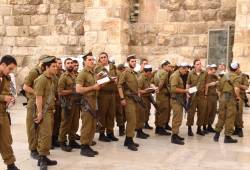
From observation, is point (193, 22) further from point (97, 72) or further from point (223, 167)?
point (223, 167)

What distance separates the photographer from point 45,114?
652 cm

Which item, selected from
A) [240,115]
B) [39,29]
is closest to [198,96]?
[240,115]

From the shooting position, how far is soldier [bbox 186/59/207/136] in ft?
31.9

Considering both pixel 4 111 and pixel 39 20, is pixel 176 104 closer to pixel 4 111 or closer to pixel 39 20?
pixel 4 111

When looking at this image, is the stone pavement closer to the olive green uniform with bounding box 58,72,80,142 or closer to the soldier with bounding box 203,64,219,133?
the olive green uniform with bounding box 58,72,80,142

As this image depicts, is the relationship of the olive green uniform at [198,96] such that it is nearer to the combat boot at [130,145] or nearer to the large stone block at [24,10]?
the combat boot at [130,145]

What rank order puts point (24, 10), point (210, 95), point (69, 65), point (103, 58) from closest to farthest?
point (69, 65) → point (103, 58) → point (210, 95) → point (24, 10)

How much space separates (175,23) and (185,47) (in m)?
0.87

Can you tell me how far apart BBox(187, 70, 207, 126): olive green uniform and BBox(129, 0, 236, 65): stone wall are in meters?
4.73

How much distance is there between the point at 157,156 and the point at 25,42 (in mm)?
10084

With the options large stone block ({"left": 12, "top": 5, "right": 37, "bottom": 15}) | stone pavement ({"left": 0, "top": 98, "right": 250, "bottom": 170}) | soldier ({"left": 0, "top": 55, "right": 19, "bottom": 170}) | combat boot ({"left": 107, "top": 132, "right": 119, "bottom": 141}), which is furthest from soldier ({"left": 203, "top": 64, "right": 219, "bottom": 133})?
large stone block ({"left": 12, "top": 5, "right": 37, "bottom": 15})

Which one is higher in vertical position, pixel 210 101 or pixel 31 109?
pixel 31 109

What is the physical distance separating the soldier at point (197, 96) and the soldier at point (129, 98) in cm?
180

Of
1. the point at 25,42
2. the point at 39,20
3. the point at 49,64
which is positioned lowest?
the point at 49,64
